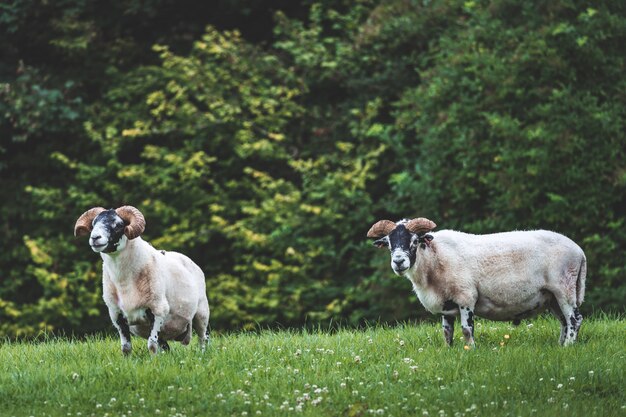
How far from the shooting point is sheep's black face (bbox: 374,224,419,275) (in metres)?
11.4

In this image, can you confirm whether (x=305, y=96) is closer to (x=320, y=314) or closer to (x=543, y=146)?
(x=320, y=314)

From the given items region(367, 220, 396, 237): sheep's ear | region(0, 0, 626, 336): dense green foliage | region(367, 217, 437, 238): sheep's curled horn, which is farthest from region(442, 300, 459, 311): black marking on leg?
region(0, 0, 626, 336): dense green foliage

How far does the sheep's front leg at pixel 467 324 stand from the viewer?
11.7 meters

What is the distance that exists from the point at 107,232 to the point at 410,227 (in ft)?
10.4

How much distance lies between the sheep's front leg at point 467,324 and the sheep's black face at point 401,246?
2.50 ft

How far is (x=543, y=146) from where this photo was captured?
1819 centimetres

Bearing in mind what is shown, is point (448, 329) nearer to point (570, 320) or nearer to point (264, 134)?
point (570, 320)

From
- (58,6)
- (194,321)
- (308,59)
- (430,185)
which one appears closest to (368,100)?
(308,59)

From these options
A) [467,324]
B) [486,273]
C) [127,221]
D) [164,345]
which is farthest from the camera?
[164,345]

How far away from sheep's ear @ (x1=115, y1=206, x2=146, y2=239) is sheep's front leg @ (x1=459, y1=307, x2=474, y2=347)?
347 cm

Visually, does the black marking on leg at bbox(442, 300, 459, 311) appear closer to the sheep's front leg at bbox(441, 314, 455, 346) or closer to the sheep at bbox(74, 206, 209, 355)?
the sheep's front leg at bbox(441, 314, 455, 346)

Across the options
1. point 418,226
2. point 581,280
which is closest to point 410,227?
point 418,226

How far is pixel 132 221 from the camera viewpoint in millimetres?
11328

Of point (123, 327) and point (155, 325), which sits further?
point (123, 327)
